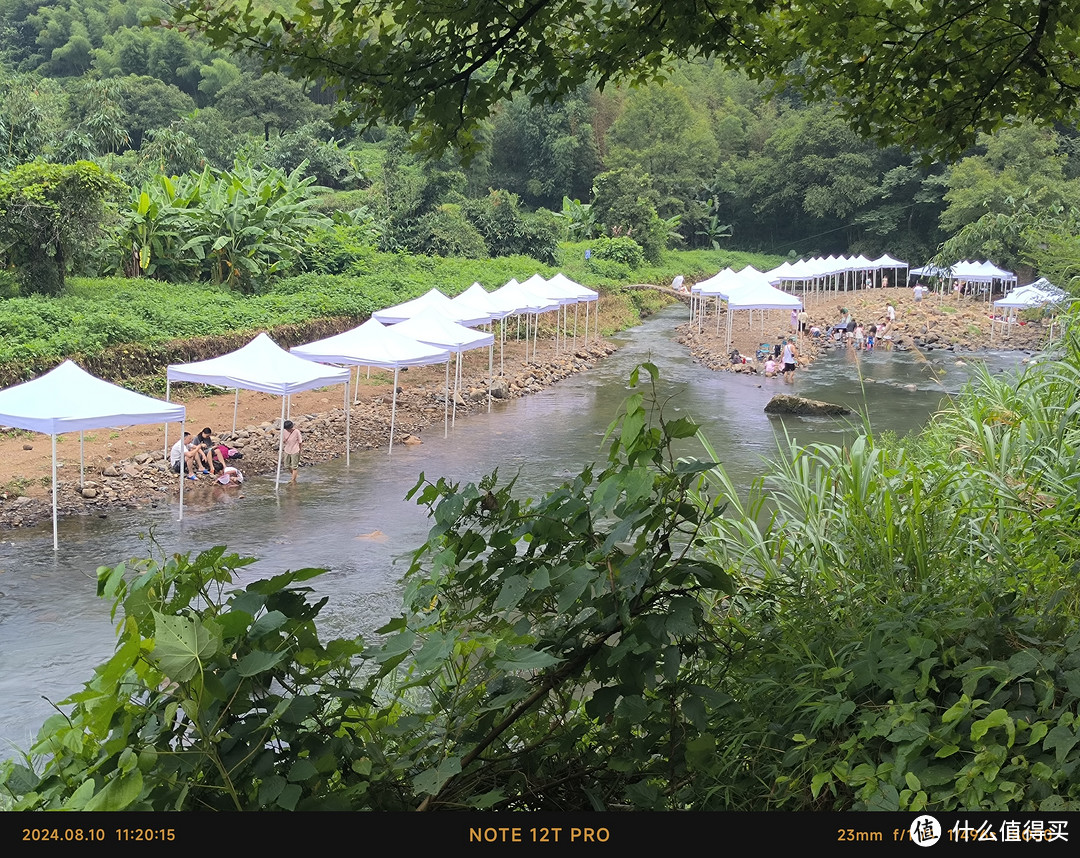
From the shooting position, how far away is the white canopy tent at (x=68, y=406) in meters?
10.3

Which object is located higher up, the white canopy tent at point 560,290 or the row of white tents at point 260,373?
the white canopy tent at point 560,290

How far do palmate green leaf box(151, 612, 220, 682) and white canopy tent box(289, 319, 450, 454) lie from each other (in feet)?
44.2

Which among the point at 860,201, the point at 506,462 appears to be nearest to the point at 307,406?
the point at 506,462

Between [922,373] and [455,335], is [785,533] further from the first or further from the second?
[922,373]

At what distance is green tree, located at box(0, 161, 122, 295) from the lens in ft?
60.0

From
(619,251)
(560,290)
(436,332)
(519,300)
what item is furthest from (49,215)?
(619,251)

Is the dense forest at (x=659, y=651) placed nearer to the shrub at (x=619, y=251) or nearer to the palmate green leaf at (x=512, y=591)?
the palmate green leaf at (x=512, y=591)

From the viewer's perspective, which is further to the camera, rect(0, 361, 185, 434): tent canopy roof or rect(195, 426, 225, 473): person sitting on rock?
rect(195, 426, 225, 473): person sitting on rock

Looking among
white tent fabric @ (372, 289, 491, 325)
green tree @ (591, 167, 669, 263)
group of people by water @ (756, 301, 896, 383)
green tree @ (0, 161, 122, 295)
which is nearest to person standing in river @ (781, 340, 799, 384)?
group of people by water @ (756, 301, 896, 383)

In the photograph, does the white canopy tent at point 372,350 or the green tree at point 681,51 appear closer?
the green tree at point 681,51

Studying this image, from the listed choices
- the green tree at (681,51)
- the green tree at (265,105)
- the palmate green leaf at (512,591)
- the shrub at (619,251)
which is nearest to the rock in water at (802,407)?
the green tree at (681,51)

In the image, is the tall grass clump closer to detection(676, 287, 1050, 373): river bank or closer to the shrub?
detection(676, 287, 1050, 373): river bank

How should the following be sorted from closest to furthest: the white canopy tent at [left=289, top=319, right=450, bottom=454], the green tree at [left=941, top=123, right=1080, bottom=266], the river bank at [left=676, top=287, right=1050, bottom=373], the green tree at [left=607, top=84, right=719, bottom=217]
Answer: the white canopy tent at [left=289, top=319, right=450, bottom=454], the river bank at [left=676, top=287, right=1050, bottom=373], the green tree at [left=941, top=123, right=1080, bottom=266], the green tree at [left=607, top=84, right=719, bottom=217]

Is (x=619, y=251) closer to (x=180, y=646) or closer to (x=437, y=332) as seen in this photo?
(x=437, y=332)
